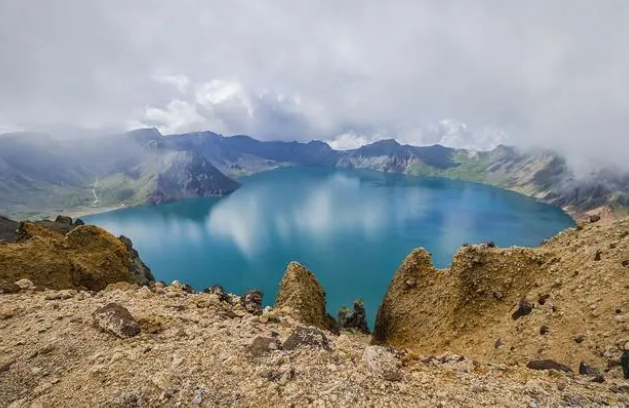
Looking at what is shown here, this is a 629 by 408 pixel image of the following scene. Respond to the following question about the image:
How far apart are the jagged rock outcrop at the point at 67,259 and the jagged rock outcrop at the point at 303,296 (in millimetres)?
12817

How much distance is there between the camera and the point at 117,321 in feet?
43.5

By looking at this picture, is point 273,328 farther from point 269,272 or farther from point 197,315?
point 269,272

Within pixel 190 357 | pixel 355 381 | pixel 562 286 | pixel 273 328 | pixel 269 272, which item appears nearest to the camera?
pixel 355 381

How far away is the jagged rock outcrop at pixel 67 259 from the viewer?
80.2 ft

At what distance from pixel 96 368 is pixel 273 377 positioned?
16.3 feet

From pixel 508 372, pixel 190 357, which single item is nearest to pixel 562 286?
pixel 508 372

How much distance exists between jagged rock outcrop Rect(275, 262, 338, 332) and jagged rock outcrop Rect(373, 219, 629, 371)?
5733 millimetres

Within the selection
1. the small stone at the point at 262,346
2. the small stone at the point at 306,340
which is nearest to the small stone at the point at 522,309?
the small stone at the point at 306,340

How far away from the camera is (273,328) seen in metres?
14.3

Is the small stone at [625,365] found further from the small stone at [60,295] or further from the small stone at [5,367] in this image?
the small stone at [60,295]

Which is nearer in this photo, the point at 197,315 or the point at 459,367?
the point at 459,367

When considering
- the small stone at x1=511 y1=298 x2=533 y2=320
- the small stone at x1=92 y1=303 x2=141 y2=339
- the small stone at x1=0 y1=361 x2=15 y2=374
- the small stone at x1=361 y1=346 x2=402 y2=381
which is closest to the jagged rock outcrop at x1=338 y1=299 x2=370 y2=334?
the small stone at x1=511 y1=298 x2=533 y2=320

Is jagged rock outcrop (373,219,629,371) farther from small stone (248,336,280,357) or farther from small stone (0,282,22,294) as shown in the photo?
small stone (0,282,22,294)

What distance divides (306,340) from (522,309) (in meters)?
17.0
